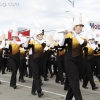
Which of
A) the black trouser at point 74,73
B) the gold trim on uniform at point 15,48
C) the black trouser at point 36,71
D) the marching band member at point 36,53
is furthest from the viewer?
the gold trim on uniform at point 15,48

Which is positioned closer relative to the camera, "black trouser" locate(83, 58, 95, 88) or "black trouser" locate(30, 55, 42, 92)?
"black trouser" locate(30, 55, 42, 92)

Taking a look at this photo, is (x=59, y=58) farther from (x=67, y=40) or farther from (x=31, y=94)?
(x=67, y=40)

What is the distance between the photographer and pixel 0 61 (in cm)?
1159

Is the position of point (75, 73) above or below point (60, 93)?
above

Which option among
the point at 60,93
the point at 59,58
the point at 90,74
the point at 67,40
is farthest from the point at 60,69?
the point at 67,40

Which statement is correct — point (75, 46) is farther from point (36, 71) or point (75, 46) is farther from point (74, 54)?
point (36, 71)

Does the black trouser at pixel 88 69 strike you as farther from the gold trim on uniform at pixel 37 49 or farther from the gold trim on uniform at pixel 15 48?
the gold trim on uniform at pixel 15 48

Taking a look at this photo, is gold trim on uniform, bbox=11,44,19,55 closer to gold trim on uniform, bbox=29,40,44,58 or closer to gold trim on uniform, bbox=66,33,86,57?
gold trim on uniform, bbox=29,40,44,58

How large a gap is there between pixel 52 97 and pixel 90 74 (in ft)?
6.73

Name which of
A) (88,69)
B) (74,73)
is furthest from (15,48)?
(74,73)

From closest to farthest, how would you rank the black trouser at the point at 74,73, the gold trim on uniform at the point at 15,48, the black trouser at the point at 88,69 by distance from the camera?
the black trouser at the point at 74,73 → the black trouser at the point at 88,69 → the gold trim on uniform at the point at 15,48

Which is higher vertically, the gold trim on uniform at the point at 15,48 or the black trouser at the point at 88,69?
the gold trim on uniform at the point at 15,48

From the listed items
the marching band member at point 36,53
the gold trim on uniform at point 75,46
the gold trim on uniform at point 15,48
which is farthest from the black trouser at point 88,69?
the gold trim on uniform at point 75,46


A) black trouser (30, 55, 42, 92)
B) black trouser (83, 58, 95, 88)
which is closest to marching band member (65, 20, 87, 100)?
black trouser (30, 55, 42, 92)
